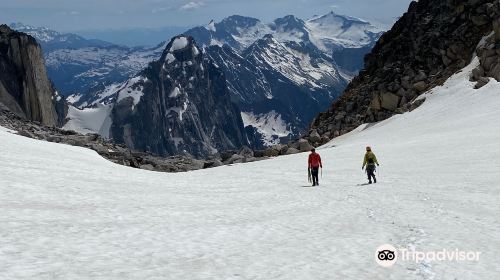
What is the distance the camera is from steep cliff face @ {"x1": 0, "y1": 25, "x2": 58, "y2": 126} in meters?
160

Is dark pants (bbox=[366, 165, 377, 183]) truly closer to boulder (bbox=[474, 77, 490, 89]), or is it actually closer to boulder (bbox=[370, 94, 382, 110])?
boulder (bbox=[474, 77, 490, 89])

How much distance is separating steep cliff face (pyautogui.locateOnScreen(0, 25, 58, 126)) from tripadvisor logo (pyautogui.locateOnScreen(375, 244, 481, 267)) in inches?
6282

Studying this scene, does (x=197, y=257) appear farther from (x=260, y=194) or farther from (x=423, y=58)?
(x=423, y=58)

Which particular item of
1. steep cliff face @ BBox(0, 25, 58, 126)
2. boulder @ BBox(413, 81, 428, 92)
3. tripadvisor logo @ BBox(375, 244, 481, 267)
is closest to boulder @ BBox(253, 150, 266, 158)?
boulder @ BBox(413, 81, 428, 92)

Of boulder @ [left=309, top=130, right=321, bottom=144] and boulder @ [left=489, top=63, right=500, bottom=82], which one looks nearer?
boulder @ [left=489, top=63, right=500, bottom=82]

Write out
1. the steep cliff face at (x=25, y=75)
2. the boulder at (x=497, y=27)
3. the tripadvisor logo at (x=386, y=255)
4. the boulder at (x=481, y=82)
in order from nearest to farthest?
the tripadvisor logo at (x=386, y=255) → the boulder at (x=481, y=82) → the boulder at (x=497, y=27) → the steep cliff face at (x=25, y=75)

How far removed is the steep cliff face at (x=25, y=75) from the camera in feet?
523

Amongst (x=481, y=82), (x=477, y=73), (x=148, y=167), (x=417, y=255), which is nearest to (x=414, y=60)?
(x=477, y=73)

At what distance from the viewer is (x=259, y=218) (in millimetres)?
20266

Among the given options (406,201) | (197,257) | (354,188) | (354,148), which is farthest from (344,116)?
(197,257)

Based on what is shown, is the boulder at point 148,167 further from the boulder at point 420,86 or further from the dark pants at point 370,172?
the boulder at point 420,86

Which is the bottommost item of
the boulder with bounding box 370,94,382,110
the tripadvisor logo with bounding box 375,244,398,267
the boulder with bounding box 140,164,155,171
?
the tripadvisor logo with bounding box 375,244,398,267

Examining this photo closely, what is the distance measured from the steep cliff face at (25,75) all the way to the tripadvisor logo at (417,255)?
15957cm

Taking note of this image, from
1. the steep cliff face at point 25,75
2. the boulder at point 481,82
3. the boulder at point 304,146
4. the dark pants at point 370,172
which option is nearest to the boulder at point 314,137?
the boulder at point 304,146
